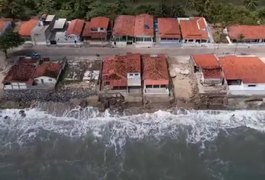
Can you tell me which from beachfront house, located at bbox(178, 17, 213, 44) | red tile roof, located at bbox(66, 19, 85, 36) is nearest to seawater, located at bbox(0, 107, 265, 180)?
beachfront house, located at bbox(178, 17, 213, 44)

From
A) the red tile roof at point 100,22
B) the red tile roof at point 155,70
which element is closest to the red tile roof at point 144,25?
the red tile roof at point 100,22

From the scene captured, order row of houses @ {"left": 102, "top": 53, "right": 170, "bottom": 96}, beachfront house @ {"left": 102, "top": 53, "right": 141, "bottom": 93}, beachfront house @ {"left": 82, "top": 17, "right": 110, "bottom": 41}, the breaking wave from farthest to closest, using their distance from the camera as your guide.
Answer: beachfront house @ {"left": 82, "top": 17, "right": 110, "bottom": 41}, beachfront house @ {"left": 102, "top": 53, "right": 141, "bottom": 93}, row of houses @ {"left": 102, "top": 53, "right": 170, "bottom": 96}, the breaking wave

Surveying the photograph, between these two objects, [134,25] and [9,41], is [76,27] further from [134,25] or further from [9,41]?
[9,41]

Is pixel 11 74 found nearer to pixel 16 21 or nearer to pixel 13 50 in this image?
pixel 13 50

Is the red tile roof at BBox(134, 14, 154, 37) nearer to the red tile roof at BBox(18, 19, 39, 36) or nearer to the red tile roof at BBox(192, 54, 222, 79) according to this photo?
the red tile roof at BBox(192, 54, 222, 79)

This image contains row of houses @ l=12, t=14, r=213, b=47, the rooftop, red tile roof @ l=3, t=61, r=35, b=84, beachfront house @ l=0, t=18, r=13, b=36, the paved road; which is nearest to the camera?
red tile roof @ l=3, t=61, r=35, b=84

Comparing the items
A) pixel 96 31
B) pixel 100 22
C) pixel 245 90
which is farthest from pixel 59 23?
pixel 245 90

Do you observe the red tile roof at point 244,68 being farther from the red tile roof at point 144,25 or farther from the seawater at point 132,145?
the red tile roof at point 144,25
